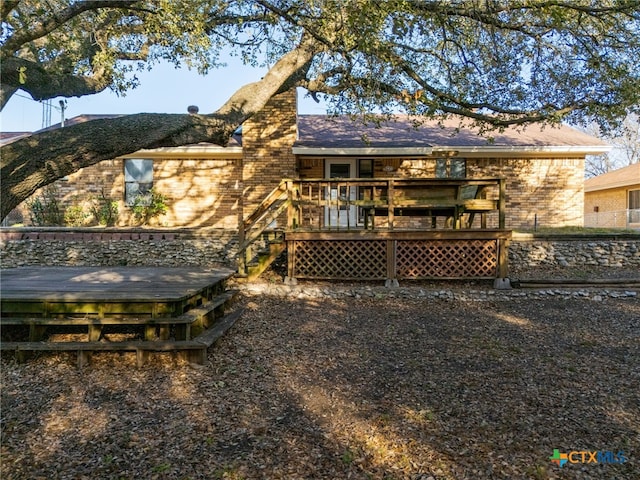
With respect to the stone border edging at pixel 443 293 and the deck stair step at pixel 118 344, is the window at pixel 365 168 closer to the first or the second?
the stone border edging at pixel 443 293

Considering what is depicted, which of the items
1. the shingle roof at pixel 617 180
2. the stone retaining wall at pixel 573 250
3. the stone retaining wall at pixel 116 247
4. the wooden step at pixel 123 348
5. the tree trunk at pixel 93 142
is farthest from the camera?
the shingle roof at pixel 617 180

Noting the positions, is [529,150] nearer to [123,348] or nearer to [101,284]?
[101,284]

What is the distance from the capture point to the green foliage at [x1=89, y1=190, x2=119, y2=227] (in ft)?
42.4

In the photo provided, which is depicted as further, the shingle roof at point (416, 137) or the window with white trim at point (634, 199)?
the window with white trim at point (634, 199)

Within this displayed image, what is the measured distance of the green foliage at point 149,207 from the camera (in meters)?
13.0

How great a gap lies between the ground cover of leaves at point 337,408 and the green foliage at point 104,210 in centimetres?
928

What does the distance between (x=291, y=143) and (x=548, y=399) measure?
9666 mm

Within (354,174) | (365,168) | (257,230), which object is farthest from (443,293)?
(365,168)

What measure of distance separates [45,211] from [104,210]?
161 cm

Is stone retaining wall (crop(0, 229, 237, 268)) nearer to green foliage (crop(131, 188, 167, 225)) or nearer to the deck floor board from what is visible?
green foliage (crop(131, 188, 167, 225))

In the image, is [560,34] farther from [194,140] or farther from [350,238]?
[194,140]

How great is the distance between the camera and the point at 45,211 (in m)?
12.6

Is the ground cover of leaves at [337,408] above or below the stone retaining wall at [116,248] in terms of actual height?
below

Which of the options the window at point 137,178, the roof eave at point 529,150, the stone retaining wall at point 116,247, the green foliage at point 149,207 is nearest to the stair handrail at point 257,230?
the stone retaining wall at point 116,247
